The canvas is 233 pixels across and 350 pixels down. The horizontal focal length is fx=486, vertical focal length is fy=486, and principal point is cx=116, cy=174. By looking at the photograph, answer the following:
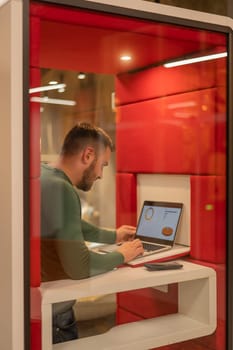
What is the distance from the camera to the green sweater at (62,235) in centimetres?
186

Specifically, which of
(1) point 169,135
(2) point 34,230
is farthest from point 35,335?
(1) point 169,135

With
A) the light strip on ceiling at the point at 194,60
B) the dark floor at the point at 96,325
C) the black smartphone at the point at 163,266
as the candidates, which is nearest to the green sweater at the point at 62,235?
the black smartphone at the point at 163,266

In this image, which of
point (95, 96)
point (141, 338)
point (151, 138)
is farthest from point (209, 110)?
point (141, 338)

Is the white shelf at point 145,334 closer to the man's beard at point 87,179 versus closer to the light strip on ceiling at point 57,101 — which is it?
the man's beard at point 87,179

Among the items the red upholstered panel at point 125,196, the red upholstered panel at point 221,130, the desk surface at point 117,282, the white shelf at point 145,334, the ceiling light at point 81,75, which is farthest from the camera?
the red upholstered panel at point 125,196

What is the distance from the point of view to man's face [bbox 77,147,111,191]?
212 cm

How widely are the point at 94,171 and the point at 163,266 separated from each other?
0.52 metres

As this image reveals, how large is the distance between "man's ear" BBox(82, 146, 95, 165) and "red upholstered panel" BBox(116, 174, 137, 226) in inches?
16.5

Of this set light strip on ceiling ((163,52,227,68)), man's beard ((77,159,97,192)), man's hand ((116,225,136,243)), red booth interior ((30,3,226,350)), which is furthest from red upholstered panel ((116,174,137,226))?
light strip on ceiling ((163,52,227,68))

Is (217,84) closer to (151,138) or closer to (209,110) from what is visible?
(209,110)

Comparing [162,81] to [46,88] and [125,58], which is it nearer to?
[125,58]

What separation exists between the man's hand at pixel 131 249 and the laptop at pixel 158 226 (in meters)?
0.05

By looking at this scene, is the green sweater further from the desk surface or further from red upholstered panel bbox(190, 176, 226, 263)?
red upholstered panel bbox(190, 176, 226, 263)

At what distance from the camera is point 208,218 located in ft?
7.37
